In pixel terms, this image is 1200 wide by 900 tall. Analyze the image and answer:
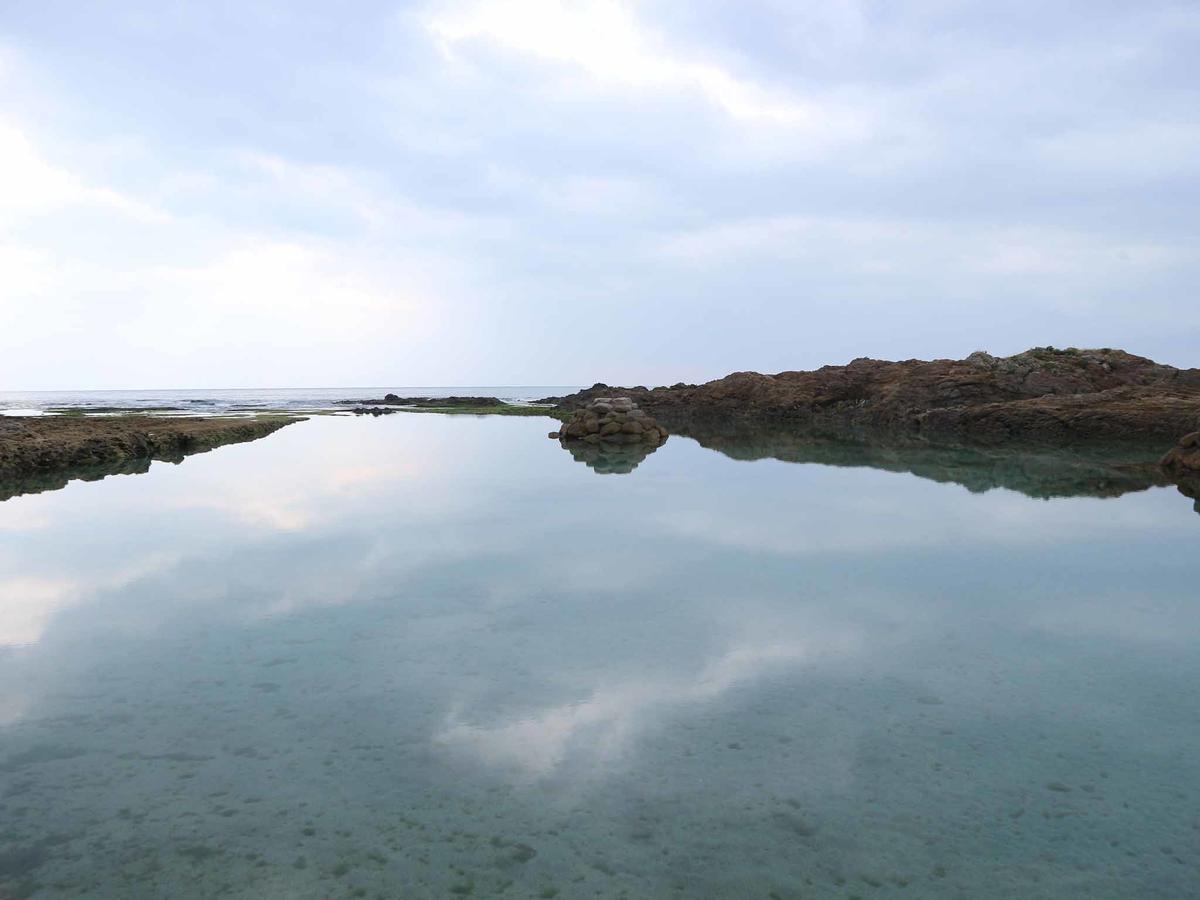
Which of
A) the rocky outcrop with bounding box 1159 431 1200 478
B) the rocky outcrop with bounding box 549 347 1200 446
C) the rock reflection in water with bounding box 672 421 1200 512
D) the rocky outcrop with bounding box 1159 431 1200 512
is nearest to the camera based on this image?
the rock reflection in water with bounding box 672 421 1200 512

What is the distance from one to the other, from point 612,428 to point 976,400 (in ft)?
98.6

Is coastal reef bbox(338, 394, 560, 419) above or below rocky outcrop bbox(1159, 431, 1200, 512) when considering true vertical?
above

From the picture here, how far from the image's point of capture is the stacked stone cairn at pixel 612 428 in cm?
3947

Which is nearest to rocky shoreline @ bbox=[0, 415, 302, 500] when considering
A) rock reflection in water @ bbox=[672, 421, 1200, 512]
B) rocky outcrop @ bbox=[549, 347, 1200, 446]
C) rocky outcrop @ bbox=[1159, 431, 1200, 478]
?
rock reflection in water @ bbox=[672, 421, 1200, 512]

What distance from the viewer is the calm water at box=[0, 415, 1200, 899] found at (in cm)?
469

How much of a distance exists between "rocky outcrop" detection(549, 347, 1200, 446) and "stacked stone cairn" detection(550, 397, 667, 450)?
40.0ft

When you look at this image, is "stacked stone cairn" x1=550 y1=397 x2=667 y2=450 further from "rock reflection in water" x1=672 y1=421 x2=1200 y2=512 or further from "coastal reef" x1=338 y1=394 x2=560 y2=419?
"coastal reef" x1=338 y1=394 x2=560 y2=419

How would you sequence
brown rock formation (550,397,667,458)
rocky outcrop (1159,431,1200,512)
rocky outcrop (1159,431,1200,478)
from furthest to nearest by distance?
brown rock formation (550,397,667,458) < rocky outcrop (1159,431,1200,478) < rocky outcrop (1159,431,1200,512)

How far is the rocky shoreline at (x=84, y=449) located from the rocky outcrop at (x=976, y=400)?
30550 mm

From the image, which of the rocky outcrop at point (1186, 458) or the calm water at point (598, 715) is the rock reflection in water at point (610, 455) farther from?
the rocky outcrop at point (1186, 458)

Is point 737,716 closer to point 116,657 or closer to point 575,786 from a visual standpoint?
point 575,786

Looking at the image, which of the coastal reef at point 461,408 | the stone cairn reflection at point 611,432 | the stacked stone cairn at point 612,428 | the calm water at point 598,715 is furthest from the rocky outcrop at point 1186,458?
the coastal reef at point 461,408

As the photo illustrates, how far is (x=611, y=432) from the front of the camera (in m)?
39.9

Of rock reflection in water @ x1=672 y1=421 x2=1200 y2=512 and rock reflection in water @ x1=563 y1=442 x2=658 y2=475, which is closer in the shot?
rock reflection in water @ x1=672 y1=421 x2=1200 y2=512
